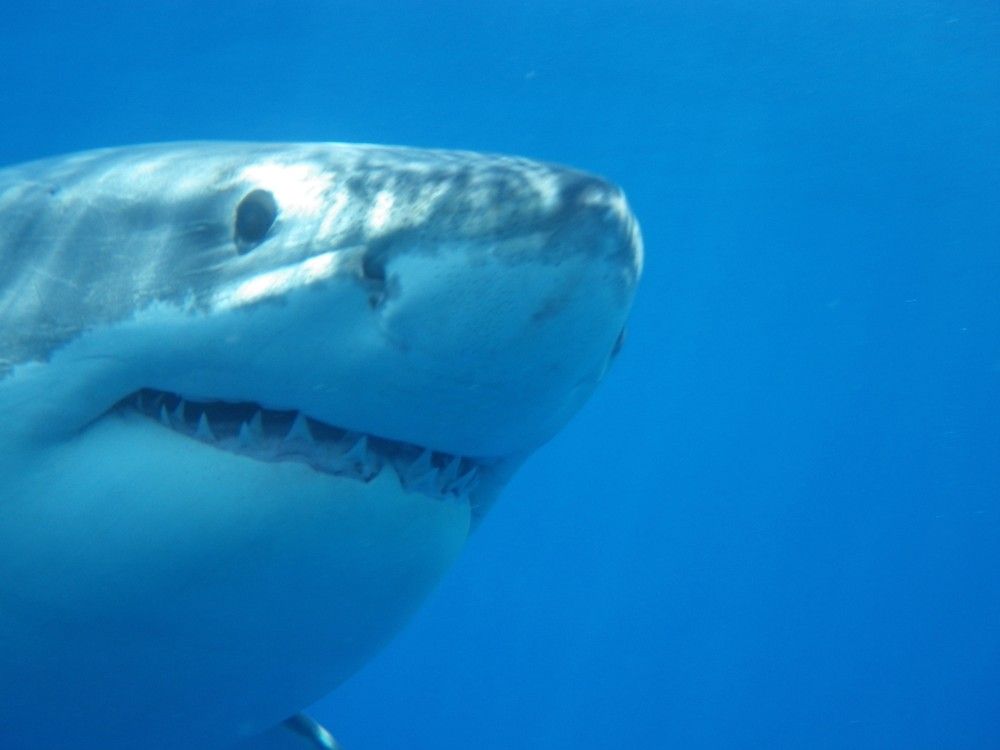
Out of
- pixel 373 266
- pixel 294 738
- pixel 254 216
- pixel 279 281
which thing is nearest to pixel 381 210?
pixel 373 266

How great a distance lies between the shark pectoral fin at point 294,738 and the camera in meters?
3.73

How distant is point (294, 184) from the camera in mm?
1953

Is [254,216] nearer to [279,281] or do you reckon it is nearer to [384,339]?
[279,281]

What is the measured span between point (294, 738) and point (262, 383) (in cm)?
262

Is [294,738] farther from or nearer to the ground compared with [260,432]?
nearer to the ground

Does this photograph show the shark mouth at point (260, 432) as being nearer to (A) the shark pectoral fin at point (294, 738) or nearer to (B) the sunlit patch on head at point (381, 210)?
(B) the sunlit patch on head at point (381, 210)

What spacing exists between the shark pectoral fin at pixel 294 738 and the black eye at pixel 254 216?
8.23 ft

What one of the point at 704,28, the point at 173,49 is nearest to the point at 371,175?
the point at 173,49

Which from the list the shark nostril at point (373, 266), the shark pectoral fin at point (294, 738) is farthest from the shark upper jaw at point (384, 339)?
the shark pectoral fin at point (294, 738)

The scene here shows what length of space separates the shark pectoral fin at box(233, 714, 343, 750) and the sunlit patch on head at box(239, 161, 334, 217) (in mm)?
2552

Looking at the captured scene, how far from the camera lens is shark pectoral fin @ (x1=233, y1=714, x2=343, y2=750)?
3.73 m

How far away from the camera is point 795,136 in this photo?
68.6 ft

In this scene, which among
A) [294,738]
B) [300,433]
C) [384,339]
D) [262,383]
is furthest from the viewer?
[294,738]

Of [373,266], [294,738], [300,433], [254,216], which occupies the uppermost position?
[254,216]
